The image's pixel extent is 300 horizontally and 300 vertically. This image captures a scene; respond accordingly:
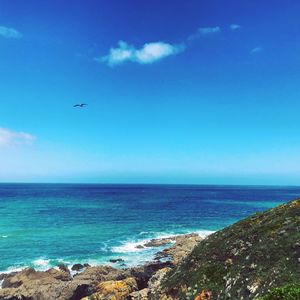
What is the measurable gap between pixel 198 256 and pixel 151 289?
406 centimetres

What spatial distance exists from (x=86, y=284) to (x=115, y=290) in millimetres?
6288

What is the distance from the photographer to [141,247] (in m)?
68.5

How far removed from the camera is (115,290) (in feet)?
104

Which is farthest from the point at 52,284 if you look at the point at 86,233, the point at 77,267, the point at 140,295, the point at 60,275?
the point at 86,233

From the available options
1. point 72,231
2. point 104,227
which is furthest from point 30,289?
point 104,227

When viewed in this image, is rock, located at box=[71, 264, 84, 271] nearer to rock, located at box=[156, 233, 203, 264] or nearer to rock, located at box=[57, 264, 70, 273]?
rock, located at box=[57, 264, 70, 273]

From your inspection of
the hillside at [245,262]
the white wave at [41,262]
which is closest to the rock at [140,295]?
the hillside at [245,262]

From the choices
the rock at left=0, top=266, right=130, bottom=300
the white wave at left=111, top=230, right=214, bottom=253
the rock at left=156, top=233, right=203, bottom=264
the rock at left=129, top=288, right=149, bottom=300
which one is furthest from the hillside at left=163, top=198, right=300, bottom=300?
the white wave at left=111, top=230, right=214, bottom=253

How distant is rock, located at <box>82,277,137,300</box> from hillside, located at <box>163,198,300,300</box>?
508 cm

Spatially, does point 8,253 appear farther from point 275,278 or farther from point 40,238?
point 275,278

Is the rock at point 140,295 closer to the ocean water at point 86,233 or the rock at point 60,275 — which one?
the rock at point 60,275

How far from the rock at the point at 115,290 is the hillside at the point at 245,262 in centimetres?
508

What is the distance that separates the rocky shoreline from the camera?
31.2 meters

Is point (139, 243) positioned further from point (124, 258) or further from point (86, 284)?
point (86, 284)
